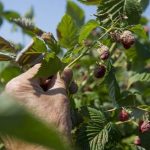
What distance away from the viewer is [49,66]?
1306 millimetres

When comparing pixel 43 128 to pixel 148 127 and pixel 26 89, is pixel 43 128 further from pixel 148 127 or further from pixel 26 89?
pixel 148 127

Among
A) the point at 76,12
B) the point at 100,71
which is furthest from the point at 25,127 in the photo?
the point at 76,12

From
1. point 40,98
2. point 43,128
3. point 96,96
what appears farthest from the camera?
point 96,96

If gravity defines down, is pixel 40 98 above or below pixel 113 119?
above

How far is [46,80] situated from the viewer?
1.42m

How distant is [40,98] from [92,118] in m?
0.37

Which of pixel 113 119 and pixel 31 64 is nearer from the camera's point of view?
pixel 31 64

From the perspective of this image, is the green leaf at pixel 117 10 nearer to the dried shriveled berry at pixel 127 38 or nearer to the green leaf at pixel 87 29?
the green leaf at pixel 87 29

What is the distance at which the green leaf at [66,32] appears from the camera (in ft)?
5.67

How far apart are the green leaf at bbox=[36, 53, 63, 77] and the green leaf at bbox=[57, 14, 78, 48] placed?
15.1 inches

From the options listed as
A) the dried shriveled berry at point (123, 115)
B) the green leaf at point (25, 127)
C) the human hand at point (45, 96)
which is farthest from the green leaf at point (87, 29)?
the green leaf at point (25, 127)

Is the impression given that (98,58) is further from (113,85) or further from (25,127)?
(25,127)

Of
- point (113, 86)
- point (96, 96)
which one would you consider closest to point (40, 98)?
point (113, 86)

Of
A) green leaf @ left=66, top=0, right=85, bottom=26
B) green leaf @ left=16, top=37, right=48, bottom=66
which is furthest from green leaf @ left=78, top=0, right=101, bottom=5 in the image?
green leaf @ left=66, top=0, right=85, bottom=26
